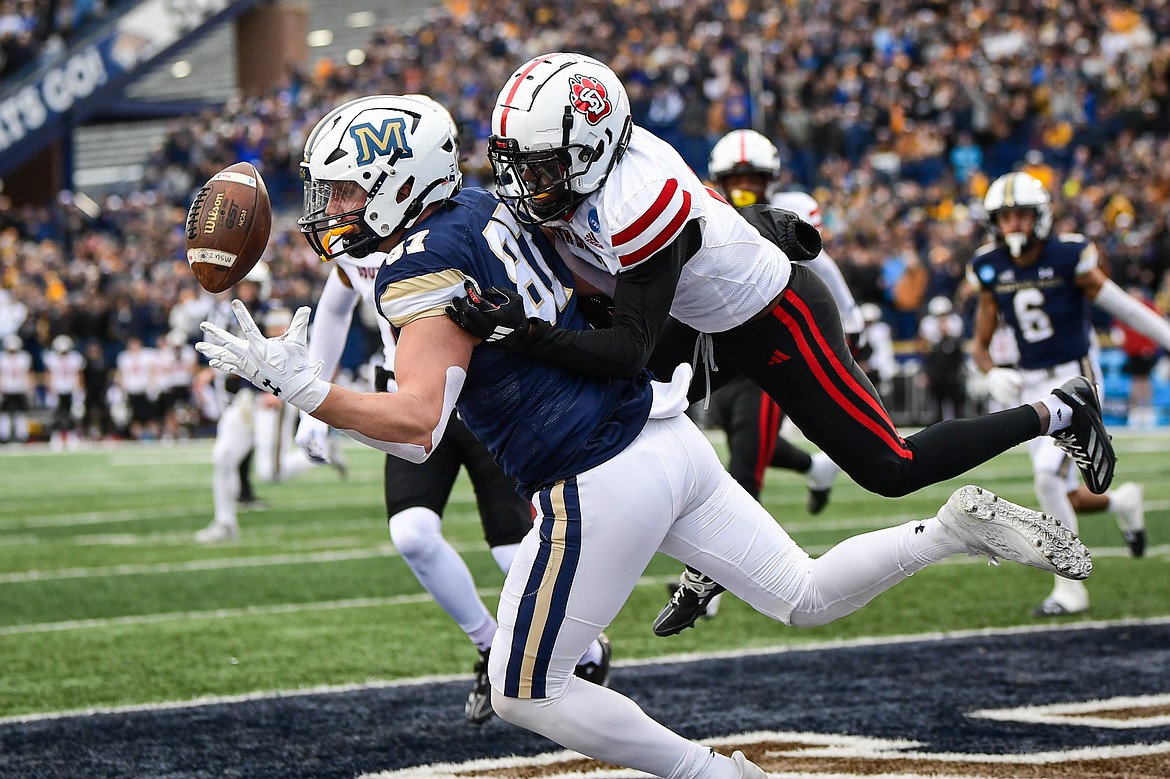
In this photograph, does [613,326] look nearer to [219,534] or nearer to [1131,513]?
[1131,513]

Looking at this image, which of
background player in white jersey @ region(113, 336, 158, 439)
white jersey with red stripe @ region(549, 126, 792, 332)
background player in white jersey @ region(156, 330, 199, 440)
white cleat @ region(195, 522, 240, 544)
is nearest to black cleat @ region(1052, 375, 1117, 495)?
white jersey with red stripe @ region(549, 126, 792, 332)

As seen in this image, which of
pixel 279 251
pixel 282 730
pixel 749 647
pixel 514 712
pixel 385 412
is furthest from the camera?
pixel 279 251

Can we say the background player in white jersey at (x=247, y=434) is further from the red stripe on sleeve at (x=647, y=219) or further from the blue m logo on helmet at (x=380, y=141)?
the red stripe on sleeve at (x=647, y=219)

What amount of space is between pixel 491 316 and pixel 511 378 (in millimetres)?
197

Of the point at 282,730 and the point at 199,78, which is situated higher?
the point at 199,78

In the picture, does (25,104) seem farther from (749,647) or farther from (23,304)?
(749,647)

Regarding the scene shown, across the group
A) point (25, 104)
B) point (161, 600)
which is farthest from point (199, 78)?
point (161, 600)

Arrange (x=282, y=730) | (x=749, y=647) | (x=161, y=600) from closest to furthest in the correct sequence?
(x=282, y=730), (x=749, y=647), (x=161, y=600)

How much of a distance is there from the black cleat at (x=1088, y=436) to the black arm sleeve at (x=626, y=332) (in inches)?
51.4

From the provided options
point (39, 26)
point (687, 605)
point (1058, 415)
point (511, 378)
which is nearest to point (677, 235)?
point (511, 378)

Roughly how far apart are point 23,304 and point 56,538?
15.2 metres

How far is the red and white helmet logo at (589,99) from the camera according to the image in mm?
3322

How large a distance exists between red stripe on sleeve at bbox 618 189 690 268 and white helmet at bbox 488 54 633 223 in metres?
0.19

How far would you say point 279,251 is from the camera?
76.6 feet
